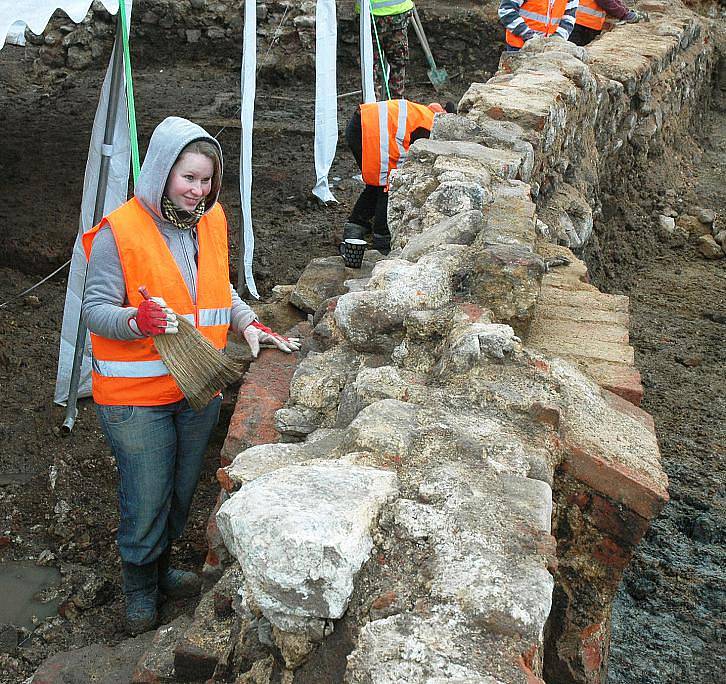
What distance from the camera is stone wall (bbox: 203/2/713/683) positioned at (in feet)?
5.75

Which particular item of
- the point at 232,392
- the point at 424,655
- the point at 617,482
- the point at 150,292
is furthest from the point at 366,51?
the point at 424,655

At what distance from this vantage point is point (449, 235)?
347cm

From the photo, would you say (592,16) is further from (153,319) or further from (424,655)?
(424,655)

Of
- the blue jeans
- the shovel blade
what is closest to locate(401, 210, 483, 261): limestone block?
the blue jeans

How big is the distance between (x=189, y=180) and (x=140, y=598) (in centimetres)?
160

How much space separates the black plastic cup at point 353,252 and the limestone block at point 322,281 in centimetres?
3

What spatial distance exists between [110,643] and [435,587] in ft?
6.72

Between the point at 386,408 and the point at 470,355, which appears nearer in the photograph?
the point at 386,408

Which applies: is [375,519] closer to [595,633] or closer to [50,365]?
[595,633]

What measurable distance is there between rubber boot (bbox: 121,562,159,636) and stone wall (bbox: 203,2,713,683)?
3.30 feet

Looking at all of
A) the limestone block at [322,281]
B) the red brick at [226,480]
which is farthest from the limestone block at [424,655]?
the limestone block at [322,281]

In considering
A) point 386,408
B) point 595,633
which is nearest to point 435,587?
point 386,408

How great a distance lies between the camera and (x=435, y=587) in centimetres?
180

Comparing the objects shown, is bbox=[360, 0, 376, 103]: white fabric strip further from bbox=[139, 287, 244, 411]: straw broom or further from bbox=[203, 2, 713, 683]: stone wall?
bbox=[139, 287, 244, 411]: straw broom
